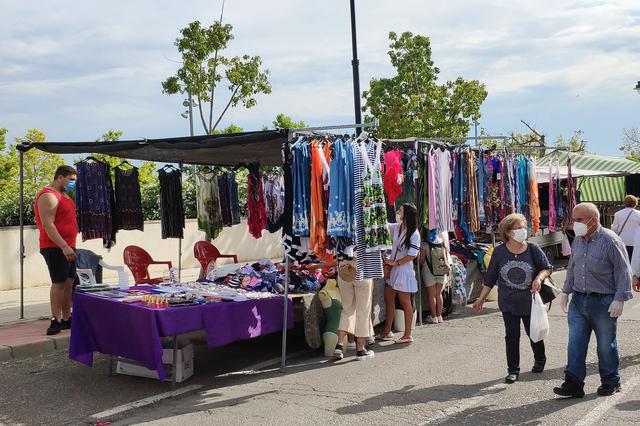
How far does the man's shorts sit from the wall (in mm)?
6299

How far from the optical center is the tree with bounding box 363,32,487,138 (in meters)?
28.9

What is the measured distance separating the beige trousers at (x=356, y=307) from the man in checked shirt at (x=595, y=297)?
2378 mm

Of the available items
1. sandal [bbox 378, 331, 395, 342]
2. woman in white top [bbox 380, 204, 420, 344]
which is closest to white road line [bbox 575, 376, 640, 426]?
woman in white top [bbox 380, 204, 420, 344]

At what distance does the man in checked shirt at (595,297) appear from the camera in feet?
18.2

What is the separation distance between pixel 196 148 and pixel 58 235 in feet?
7.10

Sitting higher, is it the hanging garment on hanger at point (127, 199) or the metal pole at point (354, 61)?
the metal pole at point (354, 61)

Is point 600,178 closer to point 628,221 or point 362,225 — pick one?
point 628,221

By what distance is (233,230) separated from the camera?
19.3m

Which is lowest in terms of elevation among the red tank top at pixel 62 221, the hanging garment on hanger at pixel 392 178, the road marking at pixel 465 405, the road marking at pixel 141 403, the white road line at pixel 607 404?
the road marking at pixel 141 403

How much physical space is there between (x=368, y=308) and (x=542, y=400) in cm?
241

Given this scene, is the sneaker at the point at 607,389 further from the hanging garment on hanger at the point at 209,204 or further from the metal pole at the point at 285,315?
the hanging garment on hanger at the point at 209,204

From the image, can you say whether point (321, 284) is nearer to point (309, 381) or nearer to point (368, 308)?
point (368, 308)

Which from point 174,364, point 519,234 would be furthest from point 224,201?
point 519,234

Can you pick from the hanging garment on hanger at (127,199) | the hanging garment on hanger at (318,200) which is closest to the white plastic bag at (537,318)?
the hanging garment on hanger at (318,200)
